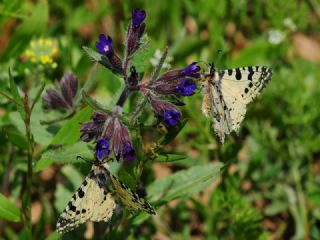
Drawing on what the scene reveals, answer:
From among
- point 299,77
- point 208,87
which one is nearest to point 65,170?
point 208,87

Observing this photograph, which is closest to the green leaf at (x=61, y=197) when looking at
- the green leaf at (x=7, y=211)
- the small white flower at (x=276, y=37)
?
the green leaf at (x=7, y=211)

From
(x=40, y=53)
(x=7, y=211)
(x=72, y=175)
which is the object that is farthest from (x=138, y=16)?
(x=40, y=53)

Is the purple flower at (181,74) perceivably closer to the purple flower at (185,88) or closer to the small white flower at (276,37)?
the purple flower at (185,88)

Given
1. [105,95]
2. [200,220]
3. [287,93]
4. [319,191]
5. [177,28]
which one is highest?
[177,28]

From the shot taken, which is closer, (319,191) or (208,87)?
(208,87)

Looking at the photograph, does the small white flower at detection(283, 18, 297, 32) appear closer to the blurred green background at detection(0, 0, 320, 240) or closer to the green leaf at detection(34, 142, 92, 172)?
the blurred green background at detection(0, 0, 320, 240)

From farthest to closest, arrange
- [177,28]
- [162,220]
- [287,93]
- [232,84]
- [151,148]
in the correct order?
[177,28] → [287,93] → [162,220] → [232,84] → [151,148]

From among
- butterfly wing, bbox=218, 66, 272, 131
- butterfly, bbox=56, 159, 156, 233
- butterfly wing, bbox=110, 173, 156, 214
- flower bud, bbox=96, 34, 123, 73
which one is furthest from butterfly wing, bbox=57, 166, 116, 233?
butterfly wing, bbox=218, 66, 272, 131

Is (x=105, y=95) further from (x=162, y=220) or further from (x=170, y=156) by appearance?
(x=170, y=156)
